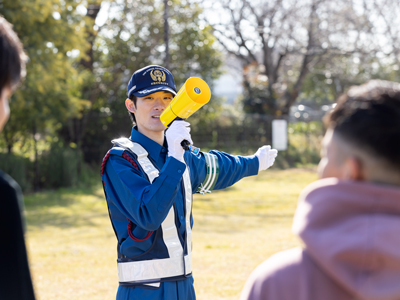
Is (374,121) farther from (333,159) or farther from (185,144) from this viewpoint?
(185,144)

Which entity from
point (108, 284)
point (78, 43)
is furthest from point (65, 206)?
point (108, 284)

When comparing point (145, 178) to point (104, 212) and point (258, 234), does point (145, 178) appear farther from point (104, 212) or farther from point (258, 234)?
point (104, 212)

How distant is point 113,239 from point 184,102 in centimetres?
748

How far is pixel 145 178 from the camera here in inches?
106

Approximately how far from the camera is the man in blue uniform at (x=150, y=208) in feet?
8.23

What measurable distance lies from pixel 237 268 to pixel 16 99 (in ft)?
29.6

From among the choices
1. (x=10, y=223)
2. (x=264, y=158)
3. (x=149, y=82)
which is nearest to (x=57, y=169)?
(x=264, y=158)

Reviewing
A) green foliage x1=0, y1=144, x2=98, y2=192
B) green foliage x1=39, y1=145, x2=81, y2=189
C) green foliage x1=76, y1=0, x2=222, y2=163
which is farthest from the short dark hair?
green foliage x1=76, y1=0, x2=222, y2=163

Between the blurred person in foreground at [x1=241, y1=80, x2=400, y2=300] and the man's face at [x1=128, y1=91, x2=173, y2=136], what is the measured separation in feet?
5.85

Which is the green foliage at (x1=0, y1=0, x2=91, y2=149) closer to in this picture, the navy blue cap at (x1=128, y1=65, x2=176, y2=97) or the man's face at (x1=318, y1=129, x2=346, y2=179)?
the navy blue cap at (x1=128, y1=65, x2=176, y2=97)

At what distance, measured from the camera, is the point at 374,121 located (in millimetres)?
1240

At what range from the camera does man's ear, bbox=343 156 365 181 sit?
1254 mm

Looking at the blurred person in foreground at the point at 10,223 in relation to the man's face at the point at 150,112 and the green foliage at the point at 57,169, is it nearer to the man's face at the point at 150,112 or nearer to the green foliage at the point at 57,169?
the man's face at the point at 150,112

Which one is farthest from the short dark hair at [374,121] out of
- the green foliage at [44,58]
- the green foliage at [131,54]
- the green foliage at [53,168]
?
the green foliage at [131,54]
